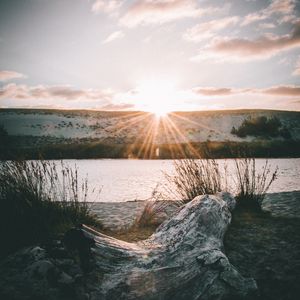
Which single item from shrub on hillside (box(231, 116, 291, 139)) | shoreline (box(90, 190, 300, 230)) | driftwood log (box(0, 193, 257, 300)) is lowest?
shoreline (box(90, 190, 300, 230))

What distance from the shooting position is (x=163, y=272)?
8.87 feet

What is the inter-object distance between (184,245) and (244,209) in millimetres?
3360

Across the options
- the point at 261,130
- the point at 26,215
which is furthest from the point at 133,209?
the point at 261,130

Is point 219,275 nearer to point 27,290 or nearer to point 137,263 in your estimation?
point 137,263

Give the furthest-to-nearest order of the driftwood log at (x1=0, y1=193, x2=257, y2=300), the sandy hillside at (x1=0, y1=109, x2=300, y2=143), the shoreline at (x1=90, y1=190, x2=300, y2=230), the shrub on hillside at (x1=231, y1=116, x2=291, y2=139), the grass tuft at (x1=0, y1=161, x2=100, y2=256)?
the sandy hillside at (x1=0, y1=109, x2=300, y2=143), the shrub on hillside at (x1=231, y1=116, x2=291, y2=139), the shoreline at (x1=90, y1=190, x2=300, y2=230), the grass tuft at (x1=0, y1=161, x2=100, y2=256), the driftwood log at (x1=0, y1=193, x2=257, y2=300)

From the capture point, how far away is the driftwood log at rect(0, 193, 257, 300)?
→ 2.47 metres

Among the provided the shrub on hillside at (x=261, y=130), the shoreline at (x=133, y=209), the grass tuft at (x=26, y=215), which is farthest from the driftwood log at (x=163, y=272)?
the shrub on hillside at (x=261, y=130)

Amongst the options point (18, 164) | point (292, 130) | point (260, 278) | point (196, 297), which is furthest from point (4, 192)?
point (292, 130)

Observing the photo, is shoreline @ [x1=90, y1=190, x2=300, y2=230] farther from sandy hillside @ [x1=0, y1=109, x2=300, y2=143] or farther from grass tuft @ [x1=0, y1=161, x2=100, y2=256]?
sandy hillside @ [x1=0, y1=109, x2=300, y2=143]

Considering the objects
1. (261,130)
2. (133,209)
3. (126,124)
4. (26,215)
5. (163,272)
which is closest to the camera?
(163,272)

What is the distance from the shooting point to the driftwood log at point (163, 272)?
2467 millimetres

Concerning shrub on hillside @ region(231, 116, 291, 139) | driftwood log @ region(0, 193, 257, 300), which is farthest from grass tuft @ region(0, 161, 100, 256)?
shrub on hillside @ region(231, 116, 291, 139)

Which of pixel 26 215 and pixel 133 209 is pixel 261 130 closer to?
pixel 133 209

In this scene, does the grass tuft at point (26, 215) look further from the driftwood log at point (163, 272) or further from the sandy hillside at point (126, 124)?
the sandy hillside at point (126, 124)
